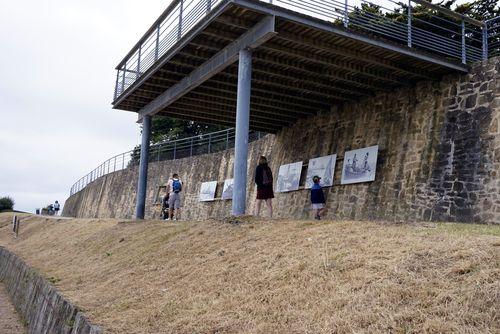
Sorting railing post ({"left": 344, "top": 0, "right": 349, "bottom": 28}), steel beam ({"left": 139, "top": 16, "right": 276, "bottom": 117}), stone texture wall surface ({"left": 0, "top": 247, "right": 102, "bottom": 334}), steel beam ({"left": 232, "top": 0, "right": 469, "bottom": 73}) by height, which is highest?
railing post ({"left": 344, "top": 0, "right": 349, "bottom": 28})

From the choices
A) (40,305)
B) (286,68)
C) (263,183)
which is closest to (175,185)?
(263,183)

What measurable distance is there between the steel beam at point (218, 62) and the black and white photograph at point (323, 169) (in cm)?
499

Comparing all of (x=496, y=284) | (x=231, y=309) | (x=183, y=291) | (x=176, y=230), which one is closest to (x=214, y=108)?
(x=176, y=230)

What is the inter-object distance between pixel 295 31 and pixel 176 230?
5246 millimetres

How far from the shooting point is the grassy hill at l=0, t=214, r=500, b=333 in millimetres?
3738

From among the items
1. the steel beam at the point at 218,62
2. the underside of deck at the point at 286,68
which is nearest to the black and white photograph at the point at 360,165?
the underside of deck at the point at 286,68

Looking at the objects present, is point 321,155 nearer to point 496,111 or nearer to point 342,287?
point 496,111

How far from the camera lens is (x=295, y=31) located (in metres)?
11.1

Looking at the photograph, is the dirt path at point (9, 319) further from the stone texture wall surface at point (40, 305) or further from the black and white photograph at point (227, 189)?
the black and white photograph at point (227, 189)

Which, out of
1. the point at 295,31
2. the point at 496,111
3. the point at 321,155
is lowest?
the point at 321,155

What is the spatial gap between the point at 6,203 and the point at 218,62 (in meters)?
43.4

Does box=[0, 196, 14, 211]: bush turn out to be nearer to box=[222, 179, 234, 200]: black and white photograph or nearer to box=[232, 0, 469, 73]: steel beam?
box=[222, 179, 234, 200]: black and white photograph

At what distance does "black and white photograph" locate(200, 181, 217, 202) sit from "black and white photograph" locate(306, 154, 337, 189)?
23.4ft

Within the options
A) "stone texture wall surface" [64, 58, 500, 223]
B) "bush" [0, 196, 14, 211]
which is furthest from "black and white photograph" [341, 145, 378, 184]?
"bush" [0, 196, 14, 211]
